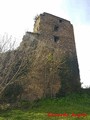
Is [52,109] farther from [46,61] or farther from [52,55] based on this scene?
Answer: [52,55]

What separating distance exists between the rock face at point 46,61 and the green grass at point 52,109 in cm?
185

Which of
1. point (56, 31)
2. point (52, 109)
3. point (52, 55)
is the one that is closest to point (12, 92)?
point (52, 109)

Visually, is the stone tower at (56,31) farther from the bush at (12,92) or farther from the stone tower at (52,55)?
the bush at (12,92)

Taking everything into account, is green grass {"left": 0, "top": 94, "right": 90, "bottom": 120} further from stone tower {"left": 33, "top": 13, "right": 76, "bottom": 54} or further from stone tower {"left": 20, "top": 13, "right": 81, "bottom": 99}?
stone tower {"left": 33, "top": 13, "right": 76, "bottom": 54}

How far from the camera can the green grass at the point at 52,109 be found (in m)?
15.0

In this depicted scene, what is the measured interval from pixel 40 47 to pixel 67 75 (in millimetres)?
3599

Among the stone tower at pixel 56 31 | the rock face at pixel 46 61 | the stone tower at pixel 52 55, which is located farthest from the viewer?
the stone tower at pixel 56 31

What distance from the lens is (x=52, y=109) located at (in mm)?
18328

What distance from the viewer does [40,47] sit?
24.4 metres

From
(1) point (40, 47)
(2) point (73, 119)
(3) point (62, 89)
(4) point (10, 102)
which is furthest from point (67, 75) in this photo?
(2) point (73, 119)

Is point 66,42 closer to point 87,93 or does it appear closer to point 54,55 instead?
point 54,55

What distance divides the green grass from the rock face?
1847 millimetres

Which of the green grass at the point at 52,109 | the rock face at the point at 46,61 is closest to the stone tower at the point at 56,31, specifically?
the rock face at the point at 46,61

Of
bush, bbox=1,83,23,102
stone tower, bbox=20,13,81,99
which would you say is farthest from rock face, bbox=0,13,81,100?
bush, bbox=1,83,23,102
